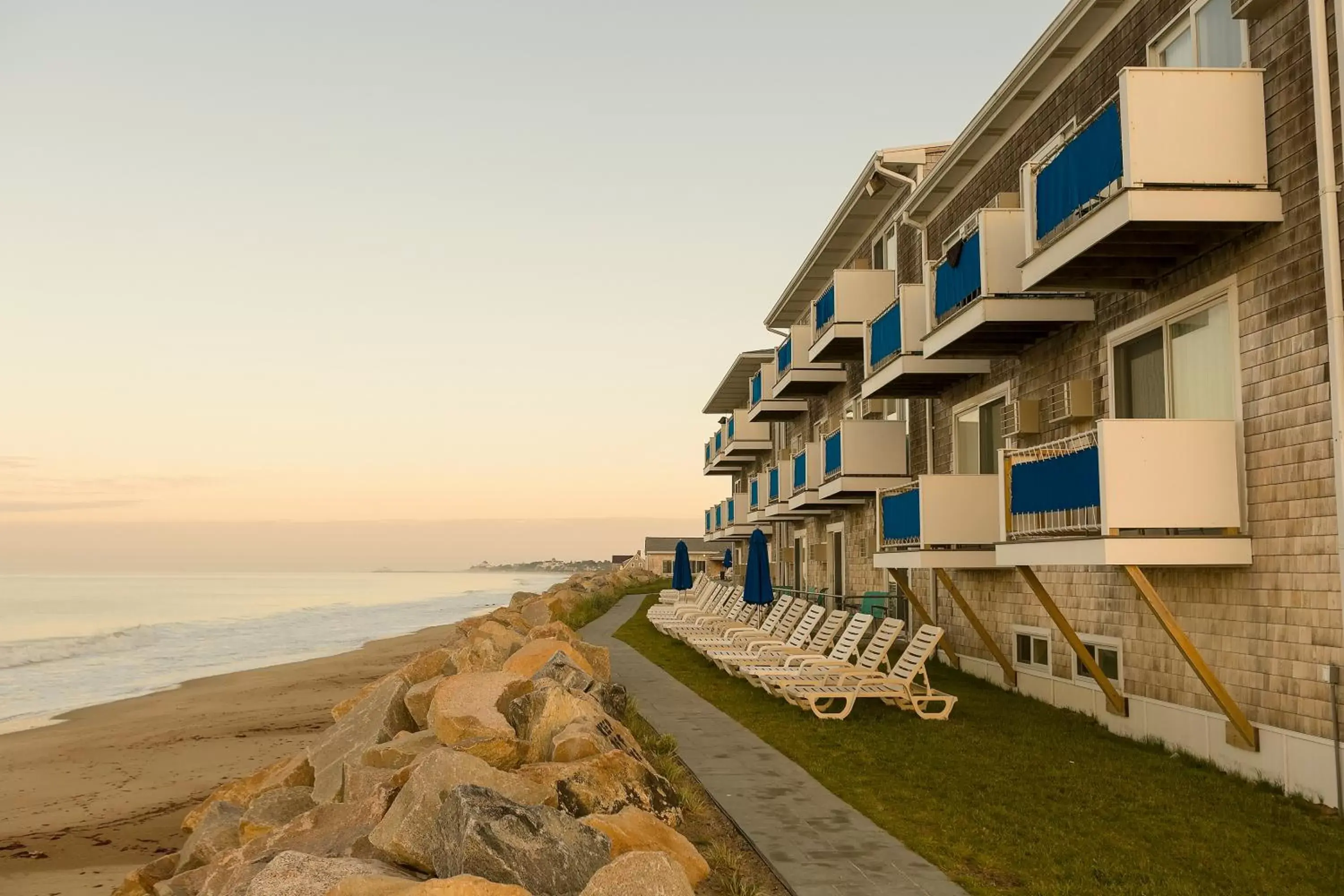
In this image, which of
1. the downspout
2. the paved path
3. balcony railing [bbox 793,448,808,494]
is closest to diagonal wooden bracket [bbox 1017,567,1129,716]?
the paved path

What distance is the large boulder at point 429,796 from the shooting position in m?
6.43

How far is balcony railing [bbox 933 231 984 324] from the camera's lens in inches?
532

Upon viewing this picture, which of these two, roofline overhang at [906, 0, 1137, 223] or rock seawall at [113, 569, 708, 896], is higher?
roofline overhang at [906, 0, 1137, 223]

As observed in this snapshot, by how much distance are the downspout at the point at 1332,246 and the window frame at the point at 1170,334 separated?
1142mm

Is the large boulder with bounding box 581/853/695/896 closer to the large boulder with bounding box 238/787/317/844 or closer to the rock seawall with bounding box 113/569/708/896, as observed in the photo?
the rock seawall with bounding box 113/569/708/896

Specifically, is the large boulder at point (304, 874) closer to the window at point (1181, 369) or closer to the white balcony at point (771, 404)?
the window at point (1181, 369)

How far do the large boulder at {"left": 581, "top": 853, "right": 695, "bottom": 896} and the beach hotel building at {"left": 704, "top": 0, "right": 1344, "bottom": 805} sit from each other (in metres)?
5.65

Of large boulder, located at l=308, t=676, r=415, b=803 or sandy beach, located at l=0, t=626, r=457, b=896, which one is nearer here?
large boulder, located at l=308, t=676, r=415, b=803

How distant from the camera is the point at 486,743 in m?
8.12

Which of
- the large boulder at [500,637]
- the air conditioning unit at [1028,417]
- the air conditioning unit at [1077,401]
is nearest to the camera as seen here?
the air conditioning unit at [1077,401]

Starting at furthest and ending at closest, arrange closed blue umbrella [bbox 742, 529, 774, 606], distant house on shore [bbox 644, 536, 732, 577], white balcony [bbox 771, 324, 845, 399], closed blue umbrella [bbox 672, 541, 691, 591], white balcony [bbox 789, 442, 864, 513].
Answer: distant house on shore [bbox 644, 536, 732, 577], closed blue umbrella [bbox 672, 541, 691, 591], white balcony [bbox 771, 324, 845, 399], white balcony [bbox 789, 442, 864, 513], closed blue umbrella [bbox 742, 529, 774, 606]

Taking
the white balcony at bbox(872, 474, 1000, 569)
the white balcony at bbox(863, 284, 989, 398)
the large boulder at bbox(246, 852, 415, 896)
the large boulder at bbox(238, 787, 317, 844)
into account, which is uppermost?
the white balcony at bbox(863, 284, 989, 398)

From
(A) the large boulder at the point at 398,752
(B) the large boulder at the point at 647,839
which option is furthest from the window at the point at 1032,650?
(B) the large boulder at the point at 647,839

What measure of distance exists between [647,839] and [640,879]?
48.3 inches
